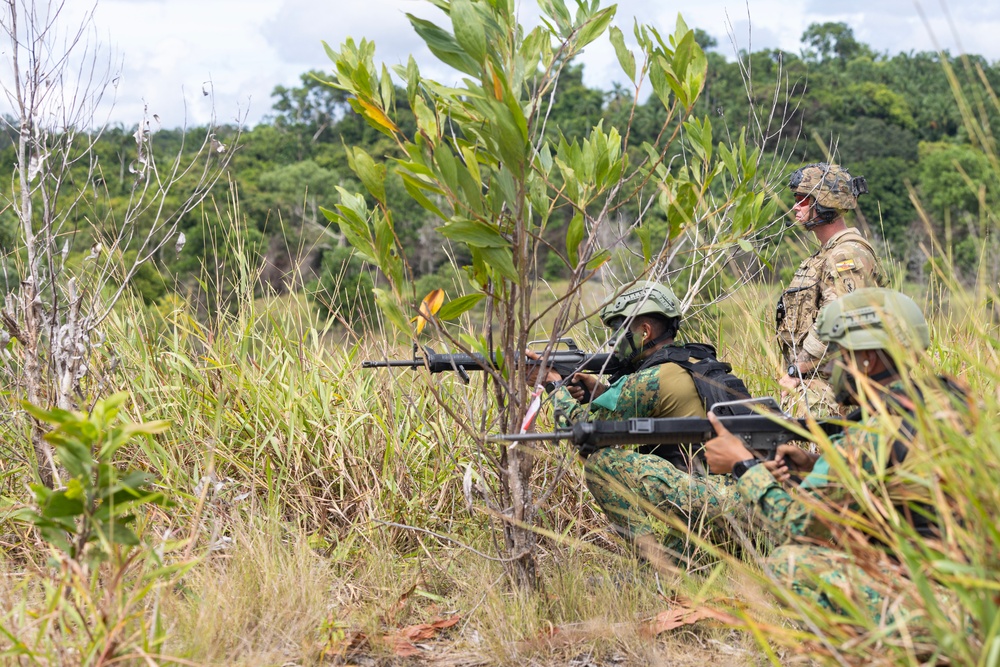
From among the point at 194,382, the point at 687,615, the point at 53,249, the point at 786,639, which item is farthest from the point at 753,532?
the point at 53,249

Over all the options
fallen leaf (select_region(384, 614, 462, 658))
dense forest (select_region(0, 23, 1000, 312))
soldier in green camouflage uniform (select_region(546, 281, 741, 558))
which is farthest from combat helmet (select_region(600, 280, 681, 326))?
dense forest (select_region(0, 23, 1000, 312))

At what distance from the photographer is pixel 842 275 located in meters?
4.16

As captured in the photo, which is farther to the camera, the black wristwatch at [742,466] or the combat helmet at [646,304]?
the combat helmet at [646,304]

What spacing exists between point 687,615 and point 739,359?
2139mm

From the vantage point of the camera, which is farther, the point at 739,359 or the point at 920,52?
the point at 920,52

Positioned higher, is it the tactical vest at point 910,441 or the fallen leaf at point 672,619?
the tactical vest at point 910,441

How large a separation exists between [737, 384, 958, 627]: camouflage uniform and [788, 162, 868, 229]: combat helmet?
6.47 feet

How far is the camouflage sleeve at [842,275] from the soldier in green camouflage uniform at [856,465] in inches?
61.7

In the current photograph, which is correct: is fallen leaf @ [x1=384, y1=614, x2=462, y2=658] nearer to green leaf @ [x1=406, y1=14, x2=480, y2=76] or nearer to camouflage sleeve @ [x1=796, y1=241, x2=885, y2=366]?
green leaf @ [x1=406, y1=14, x2=480, y2=76]

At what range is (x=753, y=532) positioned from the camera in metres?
3.21

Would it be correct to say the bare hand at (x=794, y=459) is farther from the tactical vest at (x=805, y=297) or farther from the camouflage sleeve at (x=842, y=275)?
the tactical vest at (x=805, y=297)

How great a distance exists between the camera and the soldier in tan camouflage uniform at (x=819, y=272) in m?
4.14

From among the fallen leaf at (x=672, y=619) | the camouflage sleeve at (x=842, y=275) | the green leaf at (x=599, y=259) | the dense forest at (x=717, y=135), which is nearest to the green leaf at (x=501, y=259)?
the green leaf at (x=599, y=259)

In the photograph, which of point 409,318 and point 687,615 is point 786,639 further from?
point 409,318
